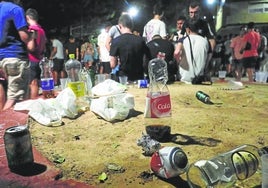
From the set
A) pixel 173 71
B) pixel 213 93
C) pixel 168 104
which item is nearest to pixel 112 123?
pixel 168 104

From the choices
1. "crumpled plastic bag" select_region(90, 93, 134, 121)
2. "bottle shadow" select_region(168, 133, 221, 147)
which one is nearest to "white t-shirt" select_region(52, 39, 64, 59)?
"crumpled plastic bag" select_region(90, 93, 134, 121)

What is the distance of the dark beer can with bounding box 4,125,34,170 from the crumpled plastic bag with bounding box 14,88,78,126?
3.18 feet

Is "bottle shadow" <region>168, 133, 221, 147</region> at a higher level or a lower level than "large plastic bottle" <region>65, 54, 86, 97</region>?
lower

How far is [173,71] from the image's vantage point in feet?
21.0

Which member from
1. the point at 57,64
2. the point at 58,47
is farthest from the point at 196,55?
the point at 58,47

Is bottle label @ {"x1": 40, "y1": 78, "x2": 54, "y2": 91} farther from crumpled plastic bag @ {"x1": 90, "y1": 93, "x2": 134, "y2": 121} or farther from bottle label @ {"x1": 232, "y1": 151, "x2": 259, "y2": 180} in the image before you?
bottle label @ {"x1": 232, "y1": 151, "x2": 259, "y2": 180}

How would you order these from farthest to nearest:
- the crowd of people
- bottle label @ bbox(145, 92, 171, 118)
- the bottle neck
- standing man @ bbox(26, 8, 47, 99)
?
the bottle neck, standing man @ bbox(26, 8, 47, 99), the crowd of people, bottle label @ bbox(145, 92, 171, 118)

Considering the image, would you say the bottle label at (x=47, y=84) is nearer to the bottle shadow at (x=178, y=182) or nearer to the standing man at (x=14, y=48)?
the standing man at (x=14, y=48)

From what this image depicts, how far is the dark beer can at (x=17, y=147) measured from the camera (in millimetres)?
1855

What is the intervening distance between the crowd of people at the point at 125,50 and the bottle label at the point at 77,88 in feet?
2.95

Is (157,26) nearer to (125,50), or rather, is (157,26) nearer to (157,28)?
(157,28)

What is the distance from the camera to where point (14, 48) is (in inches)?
160

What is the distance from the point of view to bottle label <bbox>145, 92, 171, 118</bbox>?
2.29 metres

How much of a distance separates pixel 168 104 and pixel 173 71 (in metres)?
4.14
